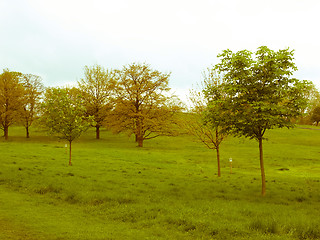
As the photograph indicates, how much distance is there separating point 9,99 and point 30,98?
4.73m

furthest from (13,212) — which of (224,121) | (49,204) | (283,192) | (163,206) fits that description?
(283,192)

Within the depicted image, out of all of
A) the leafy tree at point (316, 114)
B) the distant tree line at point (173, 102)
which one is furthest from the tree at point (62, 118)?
the leafy tree at point (316, 114)

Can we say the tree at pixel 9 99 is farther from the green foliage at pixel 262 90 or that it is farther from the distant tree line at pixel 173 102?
the green foliage at pixel 262 90

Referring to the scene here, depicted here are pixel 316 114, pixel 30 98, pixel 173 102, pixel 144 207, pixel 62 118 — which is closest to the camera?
pixel 144 207

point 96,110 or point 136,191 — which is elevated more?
point 96,110

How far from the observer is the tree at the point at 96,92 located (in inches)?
2217

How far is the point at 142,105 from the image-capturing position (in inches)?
2008

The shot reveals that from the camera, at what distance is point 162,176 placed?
2278 centimetres

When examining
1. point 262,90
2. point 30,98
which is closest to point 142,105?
point 30,98

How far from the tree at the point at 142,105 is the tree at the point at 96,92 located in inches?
215

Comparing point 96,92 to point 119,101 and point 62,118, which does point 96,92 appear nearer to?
point 119,101

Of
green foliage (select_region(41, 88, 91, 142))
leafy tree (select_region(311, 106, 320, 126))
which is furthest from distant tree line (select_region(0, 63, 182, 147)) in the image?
leafy tree (select_region(311, 106, 320, 126))

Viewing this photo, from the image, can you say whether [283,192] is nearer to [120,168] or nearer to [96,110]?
[120,168]

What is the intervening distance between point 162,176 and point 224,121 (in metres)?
9.18
